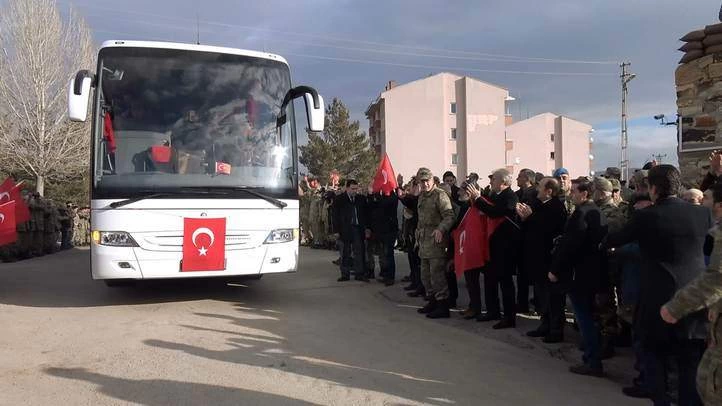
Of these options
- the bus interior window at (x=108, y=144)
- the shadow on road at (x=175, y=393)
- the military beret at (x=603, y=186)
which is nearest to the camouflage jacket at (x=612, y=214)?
the military beret at (x=603, y=186)

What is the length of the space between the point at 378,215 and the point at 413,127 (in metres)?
45.6

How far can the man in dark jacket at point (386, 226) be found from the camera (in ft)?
32.5

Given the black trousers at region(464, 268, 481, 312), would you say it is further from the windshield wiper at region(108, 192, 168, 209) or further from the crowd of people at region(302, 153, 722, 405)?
the windshield wiper at region(108, 192, 168, 209)

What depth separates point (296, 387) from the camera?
4648mm

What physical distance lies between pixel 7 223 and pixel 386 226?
22.0 feet

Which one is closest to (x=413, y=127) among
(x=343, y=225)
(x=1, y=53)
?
(x=1, y=53)

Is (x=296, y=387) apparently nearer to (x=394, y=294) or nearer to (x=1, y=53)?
(x=394, y=294)

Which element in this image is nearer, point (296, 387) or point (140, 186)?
point (296, 387)

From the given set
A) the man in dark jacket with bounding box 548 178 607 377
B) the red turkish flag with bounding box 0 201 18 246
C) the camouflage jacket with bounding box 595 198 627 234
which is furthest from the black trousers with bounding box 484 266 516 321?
the red turkish flag with bounding box 0 201 18 246

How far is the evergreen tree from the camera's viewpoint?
162 ft

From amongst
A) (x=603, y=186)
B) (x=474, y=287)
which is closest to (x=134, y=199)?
(x=474, y=287)

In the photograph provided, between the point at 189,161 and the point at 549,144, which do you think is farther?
the point at 549,144

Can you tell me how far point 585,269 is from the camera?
5.14 meters

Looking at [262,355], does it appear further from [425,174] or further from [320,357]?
[425,174]
